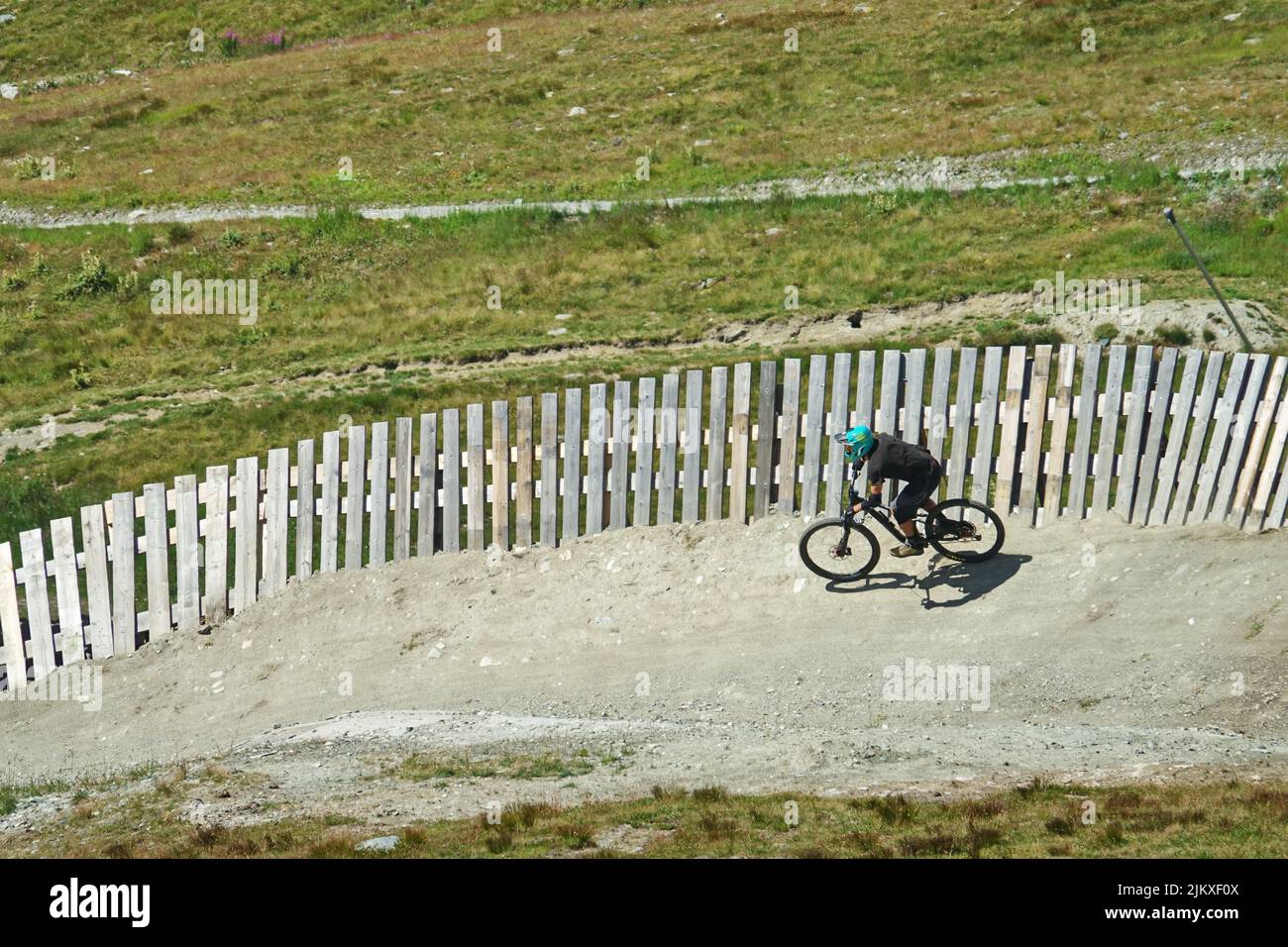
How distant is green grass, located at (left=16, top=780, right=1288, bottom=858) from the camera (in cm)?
766

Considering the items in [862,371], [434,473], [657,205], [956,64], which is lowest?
[434,473]

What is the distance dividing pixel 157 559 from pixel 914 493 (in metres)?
8.07

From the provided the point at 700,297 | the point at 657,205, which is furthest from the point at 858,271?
the point at 657,205

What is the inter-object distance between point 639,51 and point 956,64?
11822 mm

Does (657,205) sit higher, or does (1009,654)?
(657,205)

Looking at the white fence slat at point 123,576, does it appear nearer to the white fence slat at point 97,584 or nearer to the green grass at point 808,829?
the white fence slat at point 97,584

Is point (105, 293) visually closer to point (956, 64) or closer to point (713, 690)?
point (713, 690)

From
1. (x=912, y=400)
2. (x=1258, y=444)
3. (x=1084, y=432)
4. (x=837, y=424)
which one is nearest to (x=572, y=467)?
(x=837, y=424)

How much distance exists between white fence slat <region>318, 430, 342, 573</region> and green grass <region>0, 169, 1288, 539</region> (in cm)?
485

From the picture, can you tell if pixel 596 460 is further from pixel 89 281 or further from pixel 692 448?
pixel 89 281

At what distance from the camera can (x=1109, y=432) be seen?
530 inches

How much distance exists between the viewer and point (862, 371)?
543 inches

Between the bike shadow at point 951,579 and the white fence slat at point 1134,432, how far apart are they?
48.9 inches

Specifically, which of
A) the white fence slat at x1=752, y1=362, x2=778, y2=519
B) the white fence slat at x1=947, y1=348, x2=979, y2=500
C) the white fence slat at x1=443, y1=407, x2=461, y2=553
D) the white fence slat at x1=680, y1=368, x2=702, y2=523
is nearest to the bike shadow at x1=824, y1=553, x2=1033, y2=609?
the white fence slat at x1=947, y1=348, x2=979, y2=500
